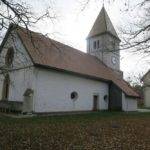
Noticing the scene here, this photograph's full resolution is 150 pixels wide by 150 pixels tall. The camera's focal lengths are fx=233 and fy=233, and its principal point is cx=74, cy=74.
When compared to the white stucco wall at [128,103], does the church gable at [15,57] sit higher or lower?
higher

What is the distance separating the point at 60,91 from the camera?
21.5 m

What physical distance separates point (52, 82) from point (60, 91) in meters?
1.28

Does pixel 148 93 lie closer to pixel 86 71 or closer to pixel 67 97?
pixel 86 71

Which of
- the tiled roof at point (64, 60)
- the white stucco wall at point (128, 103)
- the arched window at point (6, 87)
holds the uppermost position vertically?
the tiled roof at point (64, 60)

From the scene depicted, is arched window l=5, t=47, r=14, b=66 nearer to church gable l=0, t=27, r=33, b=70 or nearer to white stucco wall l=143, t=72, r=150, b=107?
church gable l=0, t=27, r=33, b=70

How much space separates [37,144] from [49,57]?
45.5 ft

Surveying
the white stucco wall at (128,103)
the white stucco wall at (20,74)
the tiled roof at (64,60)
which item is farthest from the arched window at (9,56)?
the white stucco wall at (128,103)

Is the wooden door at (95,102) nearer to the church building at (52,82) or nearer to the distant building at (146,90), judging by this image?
the church building at (52,82)

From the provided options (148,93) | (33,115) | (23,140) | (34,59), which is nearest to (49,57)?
(34,59)

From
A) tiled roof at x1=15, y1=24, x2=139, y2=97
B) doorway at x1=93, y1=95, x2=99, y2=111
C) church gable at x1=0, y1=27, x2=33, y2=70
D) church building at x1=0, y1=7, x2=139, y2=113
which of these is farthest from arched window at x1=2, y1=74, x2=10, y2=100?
doorway at x1=93, y1=95, x2=99, y2=111

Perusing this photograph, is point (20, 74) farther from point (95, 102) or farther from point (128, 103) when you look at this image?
point (128, 103)

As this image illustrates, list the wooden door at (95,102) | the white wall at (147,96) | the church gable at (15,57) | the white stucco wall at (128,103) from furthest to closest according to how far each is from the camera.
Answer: the white wall at (147,96), the white stucco wall at (128,103), the wooden door at (95,102), the church gable at (15,57)

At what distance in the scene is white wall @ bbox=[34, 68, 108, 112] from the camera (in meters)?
19.8

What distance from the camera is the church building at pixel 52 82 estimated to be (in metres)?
19.6
